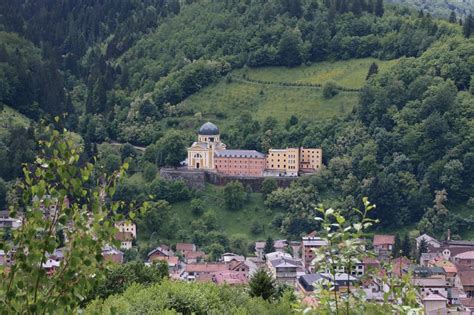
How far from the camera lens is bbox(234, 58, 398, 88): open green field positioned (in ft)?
256

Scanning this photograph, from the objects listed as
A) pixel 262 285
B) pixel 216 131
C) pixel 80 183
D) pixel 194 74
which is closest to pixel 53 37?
pixel 194 74

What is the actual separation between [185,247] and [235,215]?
655 centimetres

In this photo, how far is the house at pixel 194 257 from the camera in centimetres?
5351

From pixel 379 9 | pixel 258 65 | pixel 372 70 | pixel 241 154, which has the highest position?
pixel 379 9

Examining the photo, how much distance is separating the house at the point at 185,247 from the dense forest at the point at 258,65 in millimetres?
1710

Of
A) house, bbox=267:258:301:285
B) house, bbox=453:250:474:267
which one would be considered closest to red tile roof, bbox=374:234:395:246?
house, bbox=453:250:474:267

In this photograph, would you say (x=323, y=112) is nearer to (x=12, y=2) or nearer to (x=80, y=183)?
(x=12, y=2)

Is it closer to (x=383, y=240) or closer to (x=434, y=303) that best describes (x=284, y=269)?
(x=383, y=240)

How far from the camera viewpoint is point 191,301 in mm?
23891

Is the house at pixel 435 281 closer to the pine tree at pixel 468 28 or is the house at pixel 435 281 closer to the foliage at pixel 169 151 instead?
the foliage at pixel 169 151

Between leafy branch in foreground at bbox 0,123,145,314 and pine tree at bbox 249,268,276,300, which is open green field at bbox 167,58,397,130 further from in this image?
leafy branch in foreground at bbox 0,123,145,314

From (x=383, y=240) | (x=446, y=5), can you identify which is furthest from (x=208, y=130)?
(x=446, y=5)

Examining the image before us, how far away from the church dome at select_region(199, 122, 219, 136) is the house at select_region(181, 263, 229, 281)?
19.0 meters

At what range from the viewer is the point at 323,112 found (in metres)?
73.9
